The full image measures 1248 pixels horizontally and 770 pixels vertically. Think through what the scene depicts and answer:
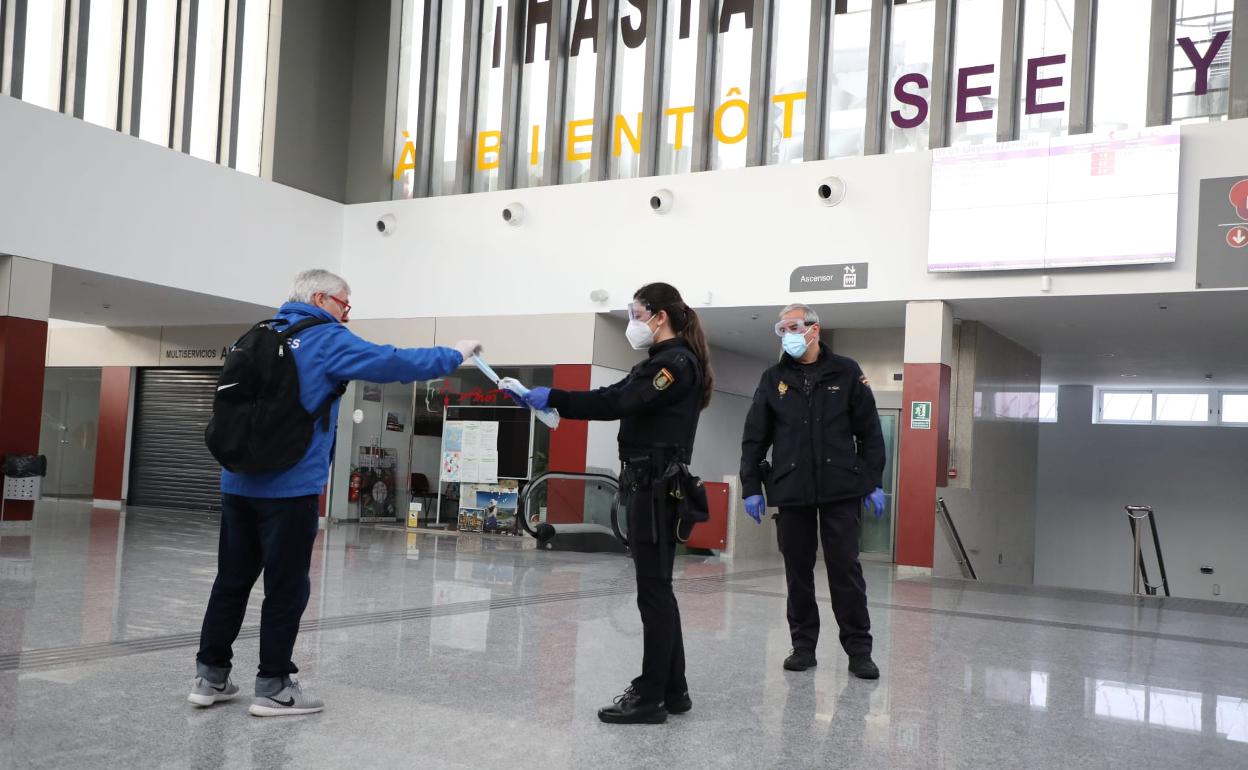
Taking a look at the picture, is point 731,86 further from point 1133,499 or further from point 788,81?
point 1133,499

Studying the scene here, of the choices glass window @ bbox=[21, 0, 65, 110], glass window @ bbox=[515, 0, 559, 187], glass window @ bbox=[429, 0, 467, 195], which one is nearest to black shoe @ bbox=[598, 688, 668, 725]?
glass window @ bbox=[21, 0, 65, 110]

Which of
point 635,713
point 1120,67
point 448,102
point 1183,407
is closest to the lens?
point 635,713

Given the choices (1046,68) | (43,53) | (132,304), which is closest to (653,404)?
(1046,68)

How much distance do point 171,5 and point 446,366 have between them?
1299 cm

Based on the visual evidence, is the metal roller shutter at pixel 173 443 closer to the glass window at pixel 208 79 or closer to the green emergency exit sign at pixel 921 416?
the glass window at pixel 208 79

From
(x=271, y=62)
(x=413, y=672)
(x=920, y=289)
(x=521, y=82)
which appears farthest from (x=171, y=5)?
(x=413, y=672)

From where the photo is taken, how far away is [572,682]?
14.9ft

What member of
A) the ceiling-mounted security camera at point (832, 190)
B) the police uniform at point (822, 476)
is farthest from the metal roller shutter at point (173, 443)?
the police uniform at point (822, 476)

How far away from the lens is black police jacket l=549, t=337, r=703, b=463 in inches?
154

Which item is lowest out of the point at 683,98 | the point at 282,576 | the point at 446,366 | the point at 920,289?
the point at 282,576

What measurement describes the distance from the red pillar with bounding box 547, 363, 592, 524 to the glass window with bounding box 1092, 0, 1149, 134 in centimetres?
693

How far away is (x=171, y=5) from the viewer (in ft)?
47.5

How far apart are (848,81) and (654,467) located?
1063 centimetres

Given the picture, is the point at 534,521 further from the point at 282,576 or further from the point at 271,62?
the point at 282,576
